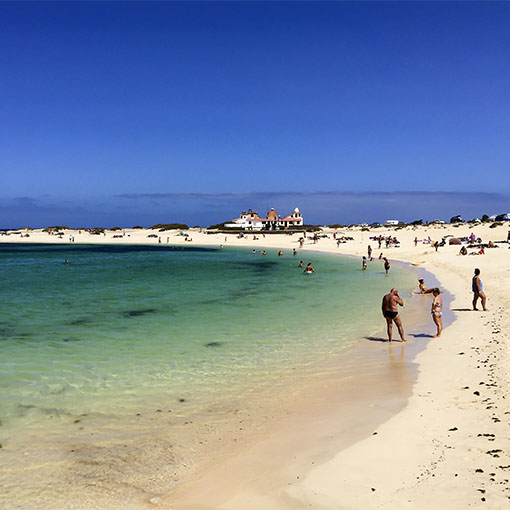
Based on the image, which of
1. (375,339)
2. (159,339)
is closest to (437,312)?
(375,339)

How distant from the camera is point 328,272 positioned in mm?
39594

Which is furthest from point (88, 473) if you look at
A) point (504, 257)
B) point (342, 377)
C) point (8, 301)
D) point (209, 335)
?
point (504, 257)

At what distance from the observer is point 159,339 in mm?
15117

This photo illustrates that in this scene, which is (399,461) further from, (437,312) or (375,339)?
(437,312)

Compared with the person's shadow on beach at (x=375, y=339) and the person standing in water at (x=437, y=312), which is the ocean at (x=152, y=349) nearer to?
the person's shadow on beach at (x=375, y=339)

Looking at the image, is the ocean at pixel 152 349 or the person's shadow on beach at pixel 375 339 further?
the person's shadow on beach at pixel 375 339

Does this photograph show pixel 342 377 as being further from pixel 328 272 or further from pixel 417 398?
pixel 328 272

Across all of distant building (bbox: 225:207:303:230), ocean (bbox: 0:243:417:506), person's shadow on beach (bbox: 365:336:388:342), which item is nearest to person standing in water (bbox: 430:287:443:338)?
person's shadow on beach (bbox: 365:336:388:342)

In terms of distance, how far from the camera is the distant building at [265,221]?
140688 millimetres

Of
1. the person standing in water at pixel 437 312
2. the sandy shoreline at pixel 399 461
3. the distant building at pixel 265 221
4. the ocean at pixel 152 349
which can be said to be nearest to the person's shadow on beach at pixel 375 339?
the ocean at pixel 152 349

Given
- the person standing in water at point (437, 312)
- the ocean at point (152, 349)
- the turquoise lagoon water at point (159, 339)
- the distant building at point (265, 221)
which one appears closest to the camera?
the ocean at point (152, 349)

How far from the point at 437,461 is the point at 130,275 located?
121ft

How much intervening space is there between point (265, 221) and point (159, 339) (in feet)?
423

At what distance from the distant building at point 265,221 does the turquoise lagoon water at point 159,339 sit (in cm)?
10882
